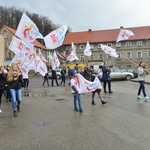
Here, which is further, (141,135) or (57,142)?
(141,135)

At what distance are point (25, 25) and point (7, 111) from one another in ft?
17.1

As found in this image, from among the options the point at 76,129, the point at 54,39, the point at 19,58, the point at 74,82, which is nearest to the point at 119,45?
the point at 19,58

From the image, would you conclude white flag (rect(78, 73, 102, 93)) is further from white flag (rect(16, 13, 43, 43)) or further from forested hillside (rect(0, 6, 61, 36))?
forested hillside (rect(0, 6, 61, 36))

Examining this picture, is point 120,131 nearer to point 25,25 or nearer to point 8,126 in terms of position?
point 8,126

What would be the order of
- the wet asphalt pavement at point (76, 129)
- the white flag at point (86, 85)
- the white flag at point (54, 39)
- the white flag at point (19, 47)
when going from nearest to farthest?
the wet asphalt pavement at point (76, 129) < the white flag at point (86, 85) < the white flag at point (54, 39) < the white flag at point (19, 47)

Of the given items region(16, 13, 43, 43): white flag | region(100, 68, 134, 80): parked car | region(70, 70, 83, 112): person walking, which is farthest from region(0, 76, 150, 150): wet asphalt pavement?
region(100, 68, 134, 80): parked car

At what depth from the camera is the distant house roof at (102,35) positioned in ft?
217

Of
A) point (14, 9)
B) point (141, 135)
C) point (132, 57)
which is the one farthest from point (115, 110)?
point (14, 9)

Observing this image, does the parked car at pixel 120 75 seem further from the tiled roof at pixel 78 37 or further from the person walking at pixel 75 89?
the tiled roof at pixel 78 37

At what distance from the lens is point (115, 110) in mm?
8820

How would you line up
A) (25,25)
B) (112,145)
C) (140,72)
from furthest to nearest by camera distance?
1. (25,25)
2. (140,72)
3. (112,145)

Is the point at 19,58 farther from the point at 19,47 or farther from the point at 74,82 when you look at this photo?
the point at 74,82

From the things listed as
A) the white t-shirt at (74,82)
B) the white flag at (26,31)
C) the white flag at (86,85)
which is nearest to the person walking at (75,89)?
the white t-shirt at (74,82)

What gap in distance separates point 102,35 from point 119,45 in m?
6.22
